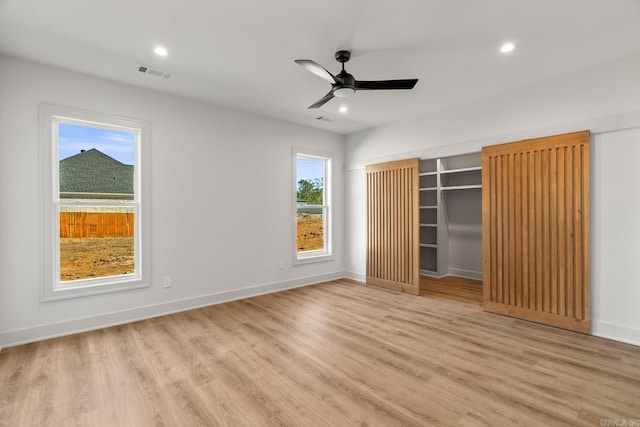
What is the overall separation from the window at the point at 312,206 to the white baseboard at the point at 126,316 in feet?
2.33

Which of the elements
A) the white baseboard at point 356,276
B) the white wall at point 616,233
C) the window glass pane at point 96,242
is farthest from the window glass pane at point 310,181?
the white wall at point 616,233

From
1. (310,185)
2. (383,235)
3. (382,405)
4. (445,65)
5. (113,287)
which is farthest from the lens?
(310,185)

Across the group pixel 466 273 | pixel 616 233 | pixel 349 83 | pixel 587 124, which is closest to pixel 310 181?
pixel 349 83

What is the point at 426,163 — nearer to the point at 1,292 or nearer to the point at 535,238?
the point at 535,238

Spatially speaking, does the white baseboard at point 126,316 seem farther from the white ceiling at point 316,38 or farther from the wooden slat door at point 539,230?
the wooden slat door at point 539,230

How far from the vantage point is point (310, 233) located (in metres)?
5.67

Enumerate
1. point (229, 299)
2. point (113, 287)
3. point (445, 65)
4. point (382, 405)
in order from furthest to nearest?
point (229, 299), point (113, 287), point (445, 65), point (382, 405)

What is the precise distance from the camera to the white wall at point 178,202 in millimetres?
3002

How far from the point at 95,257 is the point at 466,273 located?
19.9 ft

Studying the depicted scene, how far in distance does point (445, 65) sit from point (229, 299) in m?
4.04

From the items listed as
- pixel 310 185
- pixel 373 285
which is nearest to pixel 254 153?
pixel 310 185

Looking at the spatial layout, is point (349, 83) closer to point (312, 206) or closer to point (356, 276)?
point (312, 206)

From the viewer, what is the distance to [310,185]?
5684 millimetres

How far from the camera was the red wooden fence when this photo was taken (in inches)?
133
